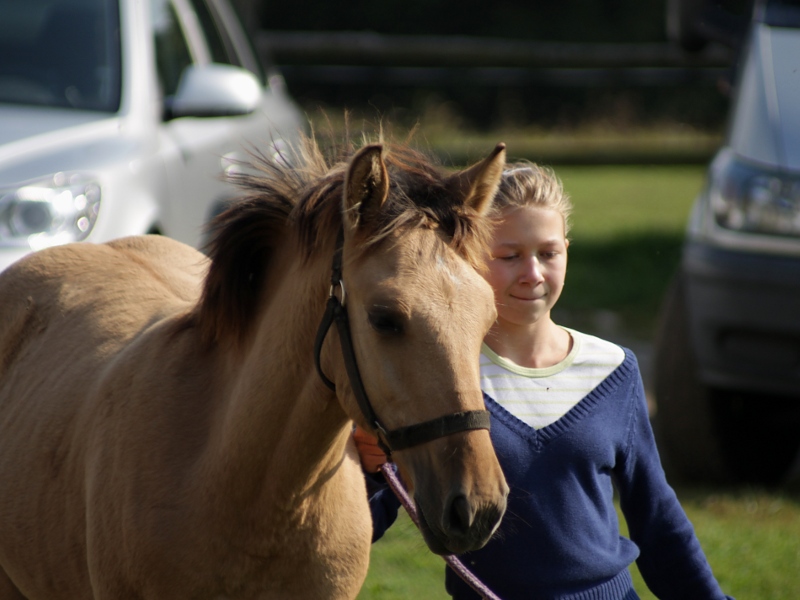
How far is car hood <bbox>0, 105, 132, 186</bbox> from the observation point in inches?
158

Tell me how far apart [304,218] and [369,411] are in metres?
0.51

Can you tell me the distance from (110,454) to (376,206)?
3.15 feet

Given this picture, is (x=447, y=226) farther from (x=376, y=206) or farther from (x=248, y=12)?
(x=248, y=12)

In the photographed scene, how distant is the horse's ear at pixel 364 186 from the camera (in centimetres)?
233

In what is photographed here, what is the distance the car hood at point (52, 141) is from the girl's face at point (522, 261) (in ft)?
6.70

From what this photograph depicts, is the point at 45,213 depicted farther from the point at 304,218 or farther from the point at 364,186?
the point at 364,186

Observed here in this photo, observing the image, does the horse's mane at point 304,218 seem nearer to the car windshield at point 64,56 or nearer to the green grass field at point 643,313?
the green grass field at point 643,313

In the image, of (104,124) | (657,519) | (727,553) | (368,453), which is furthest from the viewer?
(727,553)

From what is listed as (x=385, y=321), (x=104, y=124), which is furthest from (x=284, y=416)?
(x=104, y=124)

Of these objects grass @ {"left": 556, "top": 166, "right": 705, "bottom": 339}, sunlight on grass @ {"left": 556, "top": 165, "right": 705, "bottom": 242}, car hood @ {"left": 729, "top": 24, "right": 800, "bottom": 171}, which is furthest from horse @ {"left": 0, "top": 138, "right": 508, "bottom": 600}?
sunlight on grass @ {"left": 556, "top": 165, "right": 705, "bottom": 242}

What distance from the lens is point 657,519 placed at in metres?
2.80

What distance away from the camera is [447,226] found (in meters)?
2.40

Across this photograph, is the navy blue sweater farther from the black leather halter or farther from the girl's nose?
the black leather halter

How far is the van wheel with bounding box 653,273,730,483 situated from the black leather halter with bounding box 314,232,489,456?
310 cm
